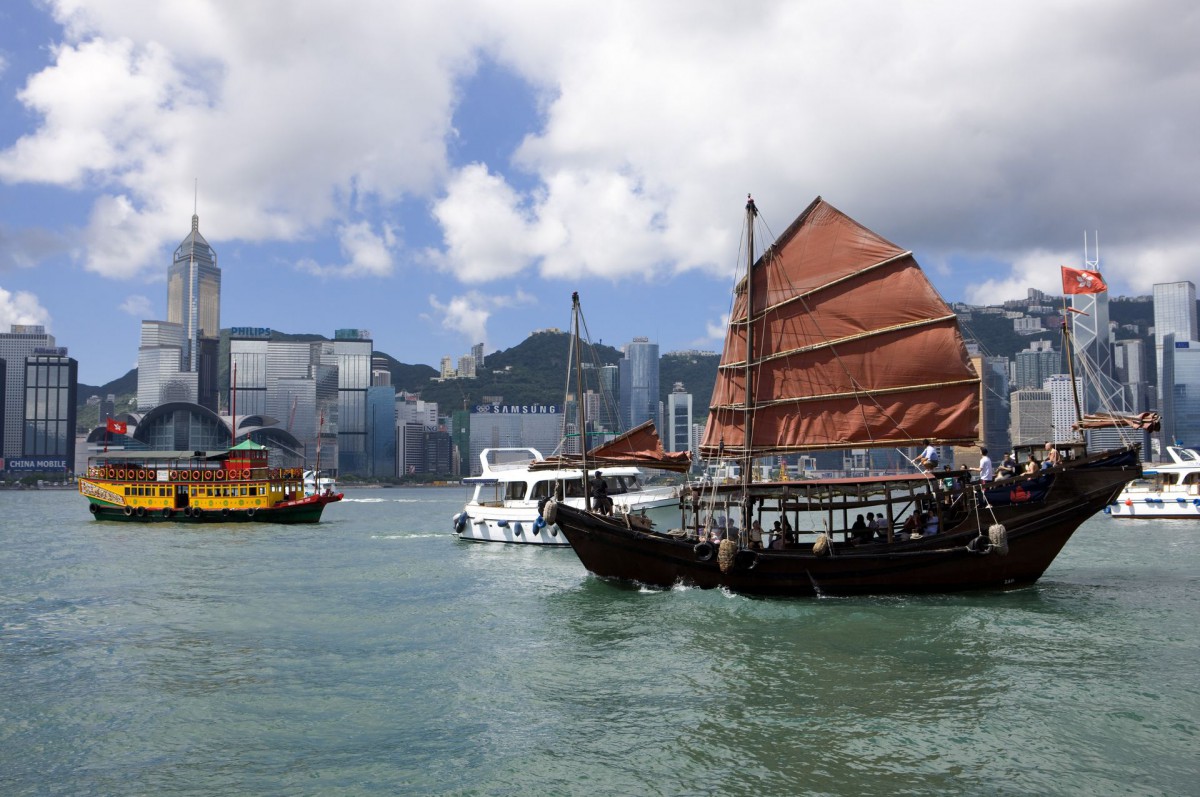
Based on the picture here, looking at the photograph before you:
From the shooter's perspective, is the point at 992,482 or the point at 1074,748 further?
the point at 992,482

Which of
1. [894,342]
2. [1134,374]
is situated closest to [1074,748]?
A: [894,342]

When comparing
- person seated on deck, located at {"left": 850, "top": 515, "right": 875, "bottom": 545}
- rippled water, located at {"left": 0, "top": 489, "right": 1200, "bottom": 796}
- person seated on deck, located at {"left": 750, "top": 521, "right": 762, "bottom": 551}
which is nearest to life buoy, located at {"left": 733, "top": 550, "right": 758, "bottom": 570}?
person seated on deck, located at {"left": 750, "top": 521, "right": 762, "bottom": 551}

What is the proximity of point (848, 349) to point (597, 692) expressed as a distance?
43.0 ft

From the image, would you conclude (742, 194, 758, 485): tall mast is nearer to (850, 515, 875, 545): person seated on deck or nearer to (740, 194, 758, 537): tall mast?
(740, 194, 758, 537): tall mast

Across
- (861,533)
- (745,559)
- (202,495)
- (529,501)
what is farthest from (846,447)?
(202,495)

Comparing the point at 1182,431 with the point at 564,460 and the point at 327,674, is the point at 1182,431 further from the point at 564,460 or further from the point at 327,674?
the point at 327,674

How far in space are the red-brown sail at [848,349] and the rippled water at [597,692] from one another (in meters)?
4.93

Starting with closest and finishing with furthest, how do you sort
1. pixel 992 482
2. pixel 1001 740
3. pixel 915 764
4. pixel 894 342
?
pixel 915 764
pixel 1001 740
pixel 992 482
pixel 894 342

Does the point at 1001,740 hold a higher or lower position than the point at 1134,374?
lower

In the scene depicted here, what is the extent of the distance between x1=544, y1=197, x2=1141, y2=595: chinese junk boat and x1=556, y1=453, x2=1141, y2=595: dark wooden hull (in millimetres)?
34

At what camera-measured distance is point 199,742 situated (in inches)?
431

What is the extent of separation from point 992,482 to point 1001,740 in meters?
11.2

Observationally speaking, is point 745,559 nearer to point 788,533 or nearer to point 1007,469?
point 788,533

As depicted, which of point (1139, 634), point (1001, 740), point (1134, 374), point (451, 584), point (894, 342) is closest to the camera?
point (1001, 740)
